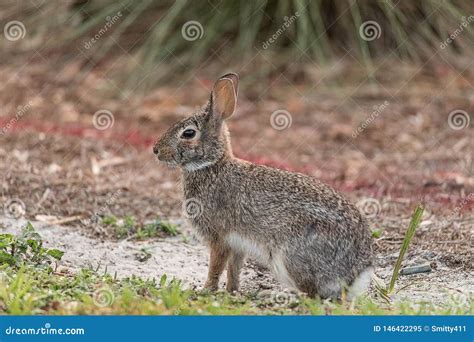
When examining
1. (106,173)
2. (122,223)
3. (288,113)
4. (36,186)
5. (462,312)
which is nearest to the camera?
(462,312)

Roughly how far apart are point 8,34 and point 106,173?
13.7ft

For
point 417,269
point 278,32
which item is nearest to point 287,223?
point 417,269

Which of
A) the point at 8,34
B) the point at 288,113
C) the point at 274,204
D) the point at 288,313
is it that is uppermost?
the point at 8,34

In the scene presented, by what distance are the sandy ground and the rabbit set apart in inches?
18.4

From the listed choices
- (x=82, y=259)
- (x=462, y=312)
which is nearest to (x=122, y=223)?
(x=82, y=259)

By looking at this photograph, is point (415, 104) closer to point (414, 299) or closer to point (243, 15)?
point (243, 15)

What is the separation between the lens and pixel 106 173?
995 cm

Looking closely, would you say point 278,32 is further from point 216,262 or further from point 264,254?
point 264,254

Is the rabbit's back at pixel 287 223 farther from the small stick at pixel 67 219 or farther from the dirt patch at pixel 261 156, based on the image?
the small stick at pixel 67 219

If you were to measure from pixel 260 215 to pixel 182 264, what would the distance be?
132 centimetres

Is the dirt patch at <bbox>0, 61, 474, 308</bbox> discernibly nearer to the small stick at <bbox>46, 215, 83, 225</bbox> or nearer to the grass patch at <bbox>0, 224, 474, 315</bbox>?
the small stick at <bbox>46, 215, 83, 225</bbox>

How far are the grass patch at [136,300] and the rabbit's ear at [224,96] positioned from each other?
1285 millimetres

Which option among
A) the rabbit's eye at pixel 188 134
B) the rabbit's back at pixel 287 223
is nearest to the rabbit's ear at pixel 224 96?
the rabbit's eye at pixel 188 134

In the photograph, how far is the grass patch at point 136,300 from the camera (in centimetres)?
539
